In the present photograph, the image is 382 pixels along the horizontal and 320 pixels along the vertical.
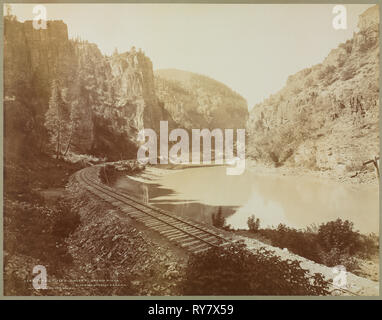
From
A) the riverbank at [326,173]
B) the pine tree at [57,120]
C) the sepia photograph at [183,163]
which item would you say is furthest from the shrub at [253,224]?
the pine tree at [57,120]

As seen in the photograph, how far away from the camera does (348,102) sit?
7.79m

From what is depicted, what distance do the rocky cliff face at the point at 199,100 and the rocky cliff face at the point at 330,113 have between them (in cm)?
72

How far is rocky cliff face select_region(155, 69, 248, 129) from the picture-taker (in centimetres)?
806

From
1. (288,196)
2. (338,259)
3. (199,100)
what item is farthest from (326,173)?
(199,100)

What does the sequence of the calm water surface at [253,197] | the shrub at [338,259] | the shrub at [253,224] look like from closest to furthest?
1. the shrub at [338,259]
2. the calm water surface at [253,197]
3. the shrub at [253,224]

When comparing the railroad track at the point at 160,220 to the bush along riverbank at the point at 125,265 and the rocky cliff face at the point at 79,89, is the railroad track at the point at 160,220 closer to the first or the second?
the bush along riverbank at the point at 125,265

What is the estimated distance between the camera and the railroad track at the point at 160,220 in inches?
240

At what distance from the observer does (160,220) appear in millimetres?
6926

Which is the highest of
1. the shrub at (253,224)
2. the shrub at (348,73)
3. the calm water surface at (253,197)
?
the shrub at (348,73)

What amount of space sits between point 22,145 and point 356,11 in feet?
36.2
